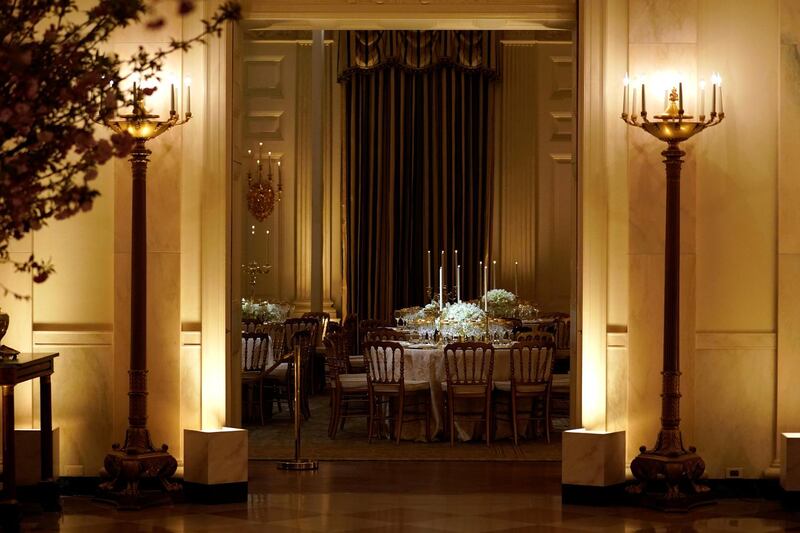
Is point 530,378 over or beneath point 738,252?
beneath

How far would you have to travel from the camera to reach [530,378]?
35.1ft

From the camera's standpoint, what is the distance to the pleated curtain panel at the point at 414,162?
15.7 m

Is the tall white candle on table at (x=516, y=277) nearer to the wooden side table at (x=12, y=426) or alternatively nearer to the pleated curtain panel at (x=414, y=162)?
the pleated curtain panel at (x=414, y=162)

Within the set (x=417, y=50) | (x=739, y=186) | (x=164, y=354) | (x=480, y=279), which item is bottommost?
(x=164, y=354)

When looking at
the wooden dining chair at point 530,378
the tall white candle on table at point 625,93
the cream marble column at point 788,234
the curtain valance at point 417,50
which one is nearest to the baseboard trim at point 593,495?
the cream marble column at point 788,234

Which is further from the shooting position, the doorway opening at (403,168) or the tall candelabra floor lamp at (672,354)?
the doorway opening at (403,168)

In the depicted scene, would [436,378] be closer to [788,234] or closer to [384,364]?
[384,364]

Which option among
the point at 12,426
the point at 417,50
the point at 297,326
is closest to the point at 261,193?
the point at 297,326

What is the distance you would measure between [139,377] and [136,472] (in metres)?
0.58

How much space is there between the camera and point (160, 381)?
778 centimetres

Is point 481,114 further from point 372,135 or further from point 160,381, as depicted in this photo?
point 160,381

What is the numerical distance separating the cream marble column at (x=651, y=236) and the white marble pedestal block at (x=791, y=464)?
1.94 ft

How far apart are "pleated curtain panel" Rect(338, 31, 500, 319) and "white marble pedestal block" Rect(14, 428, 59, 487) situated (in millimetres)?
8282

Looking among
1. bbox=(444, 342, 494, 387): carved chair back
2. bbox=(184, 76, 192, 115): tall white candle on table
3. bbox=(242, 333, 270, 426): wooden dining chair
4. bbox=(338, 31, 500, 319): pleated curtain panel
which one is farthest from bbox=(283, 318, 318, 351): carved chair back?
bbox=(184, 76, 192, 115): tall white candle on table
